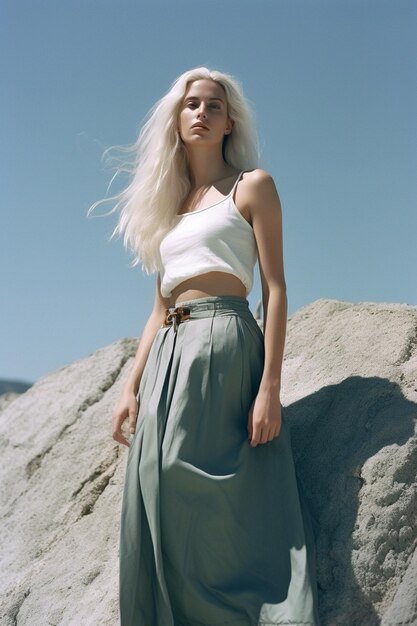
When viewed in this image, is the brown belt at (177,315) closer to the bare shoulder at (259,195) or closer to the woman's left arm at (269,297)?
the woman's left arm at (269,297)

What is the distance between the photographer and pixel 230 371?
330 centimetres

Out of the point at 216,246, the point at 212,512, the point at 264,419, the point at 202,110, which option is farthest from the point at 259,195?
the point at 212,512

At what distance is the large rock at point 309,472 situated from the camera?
10.4 feet

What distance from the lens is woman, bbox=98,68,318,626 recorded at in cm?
311

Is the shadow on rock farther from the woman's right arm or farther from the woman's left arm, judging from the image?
the woman's right arm

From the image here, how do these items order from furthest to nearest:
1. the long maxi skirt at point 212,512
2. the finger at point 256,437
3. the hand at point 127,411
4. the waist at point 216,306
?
1. the hand at point 127,411
2. the waist at point 216,306
3. the finger at point 256,437
4. the long maxi skirt at point 212,512

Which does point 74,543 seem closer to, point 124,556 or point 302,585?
point 124,556

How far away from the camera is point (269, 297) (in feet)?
11.2

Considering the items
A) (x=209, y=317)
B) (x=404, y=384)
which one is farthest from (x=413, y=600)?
(x=209, y=317)

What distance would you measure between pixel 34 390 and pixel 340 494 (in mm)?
2589

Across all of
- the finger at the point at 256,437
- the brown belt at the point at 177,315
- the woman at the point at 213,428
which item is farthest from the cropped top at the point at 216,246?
the finger at the point at 256,437

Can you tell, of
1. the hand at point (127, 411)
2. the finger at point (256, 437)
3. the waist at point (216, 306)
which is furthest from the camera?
the hand at point (127, 411)

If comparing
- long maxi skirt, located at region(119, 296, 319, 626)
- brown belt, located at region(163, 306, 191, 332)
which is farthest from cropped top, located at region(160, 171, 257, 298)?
long maxi skirt, located at region(119, 296, 319, 626)

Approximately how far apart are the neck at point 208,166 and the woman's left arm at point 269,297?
0.82 ft
